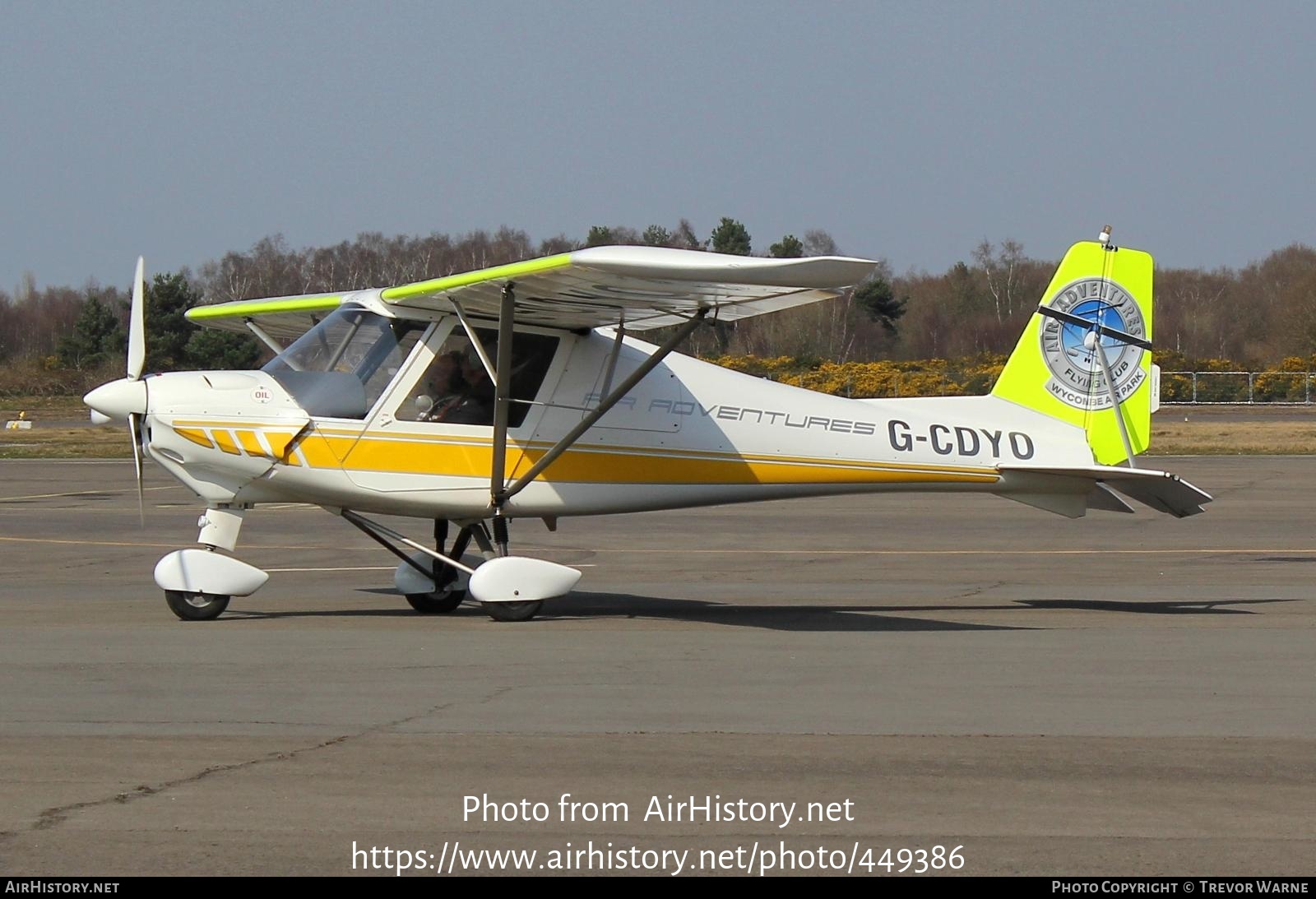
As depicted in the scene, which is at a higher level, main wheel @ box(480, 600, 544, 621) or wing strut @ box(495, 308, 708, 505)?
wing strut @ box(495, 308, 708, 505)

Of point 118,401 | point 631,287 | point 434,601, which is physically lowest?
point 434,601

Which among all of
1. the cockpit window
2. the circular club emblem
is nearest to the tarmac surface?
the cockpit window

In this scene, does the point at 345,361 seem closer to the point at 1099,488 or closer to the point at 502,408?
the point at 502,408

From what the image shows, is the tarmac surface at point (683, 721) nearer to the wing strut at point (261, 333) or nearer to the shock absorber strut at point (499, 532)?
the shock absorber strut at point (499, 532)

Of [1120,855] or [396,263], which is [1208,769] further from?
[396,263]

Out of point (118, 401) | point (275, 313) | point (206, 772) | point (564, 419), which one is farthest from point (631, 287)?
point (206, 772)

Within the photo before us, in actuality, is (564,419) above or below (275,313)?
below

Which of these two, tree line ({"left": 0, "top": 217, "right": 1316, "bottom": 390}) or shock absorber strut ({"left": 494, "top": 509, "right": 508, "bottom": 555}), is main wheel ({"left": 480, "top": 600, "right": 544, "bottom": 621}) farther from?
tree line ({"left": 0, "top": 217, "right": 1316, "bottom": 390})

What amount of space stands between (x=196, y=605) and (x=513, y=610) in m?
2.37

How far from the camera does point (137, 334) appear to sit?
11.1m

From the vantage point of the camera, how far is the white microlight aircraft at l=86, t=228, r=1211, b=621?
10.9 meters

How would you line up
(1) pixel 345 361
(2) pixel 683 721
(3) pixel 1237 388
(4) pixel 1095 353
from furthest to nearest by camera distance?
(3) pixel 1237 388 < (4) pixel 1095 353 < (1) pixel 345 361 < (2) pixel 683 721

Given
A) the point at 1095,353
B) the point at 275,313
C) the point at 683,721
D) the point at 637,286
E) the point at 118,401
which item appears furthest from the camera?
the point at 275,313

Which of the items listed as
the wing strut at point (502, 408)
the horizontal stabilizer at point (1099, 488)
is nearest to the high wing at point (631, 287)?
the wing strut at point (502, 408)
